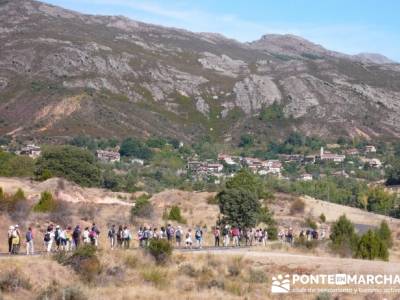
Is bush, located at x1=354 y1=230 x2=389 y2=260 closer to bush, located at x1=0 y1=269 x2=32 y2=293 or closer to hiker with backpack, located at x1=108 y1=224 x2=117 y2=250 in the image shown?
hiker with backpack, located at x1=108 y1=224 x2=117 y2=250

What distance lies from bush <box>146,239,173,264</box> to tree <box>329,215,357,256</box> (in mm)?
11604

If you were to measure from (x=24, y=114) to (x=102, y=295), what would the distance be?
156810 mm

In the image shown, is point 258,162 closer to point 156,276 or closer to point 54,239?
point 54,239

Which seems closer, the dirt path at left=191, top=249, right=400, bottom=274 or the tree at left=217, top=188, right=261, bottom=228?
the dirt path at left=191, top=249, right=400, bottom=274

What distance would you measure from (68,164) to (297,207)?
29.5 metres

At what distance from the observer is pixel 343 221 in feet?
168

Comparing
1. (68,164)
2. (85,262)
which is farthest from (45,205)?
(68,164)

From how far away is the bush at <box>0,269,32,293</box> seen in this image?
21750 mm

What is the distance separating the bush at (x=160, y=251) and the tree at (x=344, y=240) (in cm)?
1160

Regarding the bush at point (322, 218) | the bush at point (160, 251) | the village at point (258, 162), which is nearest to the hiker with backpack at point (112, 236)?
the bush at point (160, 251)

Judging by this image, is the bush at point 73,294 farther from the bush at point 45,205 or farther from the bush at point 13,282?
the bush at point 45,205

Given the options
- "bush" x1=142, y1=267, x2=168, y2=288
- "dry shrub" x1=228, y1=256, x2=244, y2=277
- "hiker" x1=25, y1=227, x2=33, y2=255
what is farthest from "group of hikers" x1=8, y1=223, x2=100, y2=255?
"dry shrub" x1=228, y1=256, x2=244, y2=277

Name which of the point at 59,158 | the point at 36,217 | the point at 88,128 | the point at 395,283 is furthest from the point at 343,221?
the point at 88,128

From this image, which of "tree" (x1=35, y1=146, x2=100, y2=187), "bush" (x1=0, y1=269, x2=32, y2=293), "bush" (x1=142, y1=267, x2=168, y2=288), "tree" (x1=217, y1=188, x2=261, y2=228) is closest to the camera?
"bush" (x1=0, y1=269, x2=32, y2=293)
